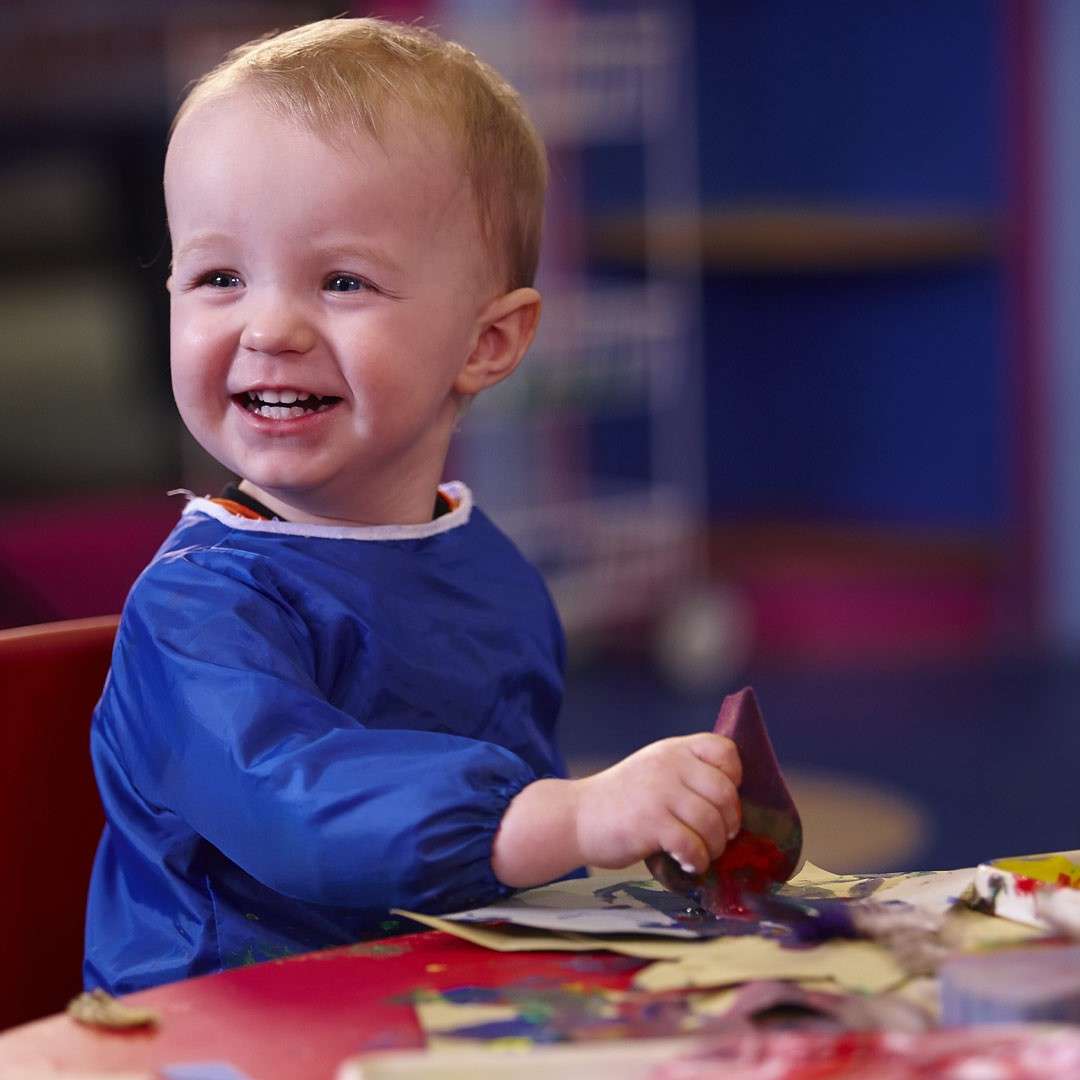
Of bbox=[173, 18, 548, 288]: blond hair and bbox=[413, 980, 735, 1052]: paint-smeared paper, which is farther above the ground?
bbox=[173, 18, 548, 288]: blond hair

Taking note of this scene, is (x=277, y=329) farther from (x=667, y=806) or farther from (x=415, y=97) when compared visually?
(x=667, y=806)

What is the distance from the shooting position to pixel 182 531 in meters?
0.95

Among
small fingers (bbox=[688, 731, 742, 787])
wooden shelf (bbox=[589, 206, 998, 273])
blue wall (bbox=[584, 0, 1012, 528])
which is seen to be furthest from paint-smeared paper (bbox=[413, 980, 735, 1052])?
blue wall (bbox=[584, 0, 1012, 528])

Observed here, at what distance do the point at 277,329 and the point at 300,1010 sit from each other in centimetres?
36

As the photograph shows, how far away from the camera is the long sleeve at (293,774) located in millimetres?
754

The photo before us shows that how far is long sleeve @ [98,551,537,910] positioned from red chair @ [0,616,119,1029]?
0.49ft

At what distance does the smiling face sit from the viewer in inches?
35.0

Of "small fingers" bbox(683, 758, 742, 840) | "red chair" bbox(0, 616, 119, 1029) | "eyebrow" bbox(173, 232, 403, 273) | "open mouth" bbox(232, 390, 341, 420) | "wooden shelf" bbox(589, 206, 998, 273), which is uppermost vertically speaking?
"wooden shelf" bbox(589, 206, 998, 273)

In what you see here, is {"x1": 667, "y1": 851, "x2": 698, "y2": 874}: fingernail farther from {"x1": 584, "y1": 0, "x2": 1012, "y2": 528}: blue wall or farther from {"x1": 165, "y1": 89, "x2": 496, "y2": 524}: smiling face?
{"x1": 584, "y1": 0, "x2": 1012, "y2": 528}: blue wall

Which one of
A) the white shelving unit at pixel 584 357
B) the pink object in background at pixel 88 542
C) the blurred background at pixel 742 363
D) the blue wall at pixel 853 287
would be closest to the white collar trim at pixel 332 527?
the blurred background at pixel 742 363

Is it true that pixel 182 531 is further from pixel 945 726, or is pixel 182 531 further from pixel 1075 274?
pixel 1075 274

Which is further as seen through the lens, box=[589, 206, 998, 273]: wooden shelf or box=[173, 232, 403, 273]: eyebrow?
box=[589, 206, 998, 273]: wooden shelf

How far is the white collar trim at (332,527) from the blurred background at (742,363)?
1.97 m

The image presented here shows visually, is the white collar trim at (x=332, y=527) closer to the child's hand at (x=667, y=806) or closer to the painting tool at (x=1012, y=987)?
the child's hand at (x=667, y=806)
